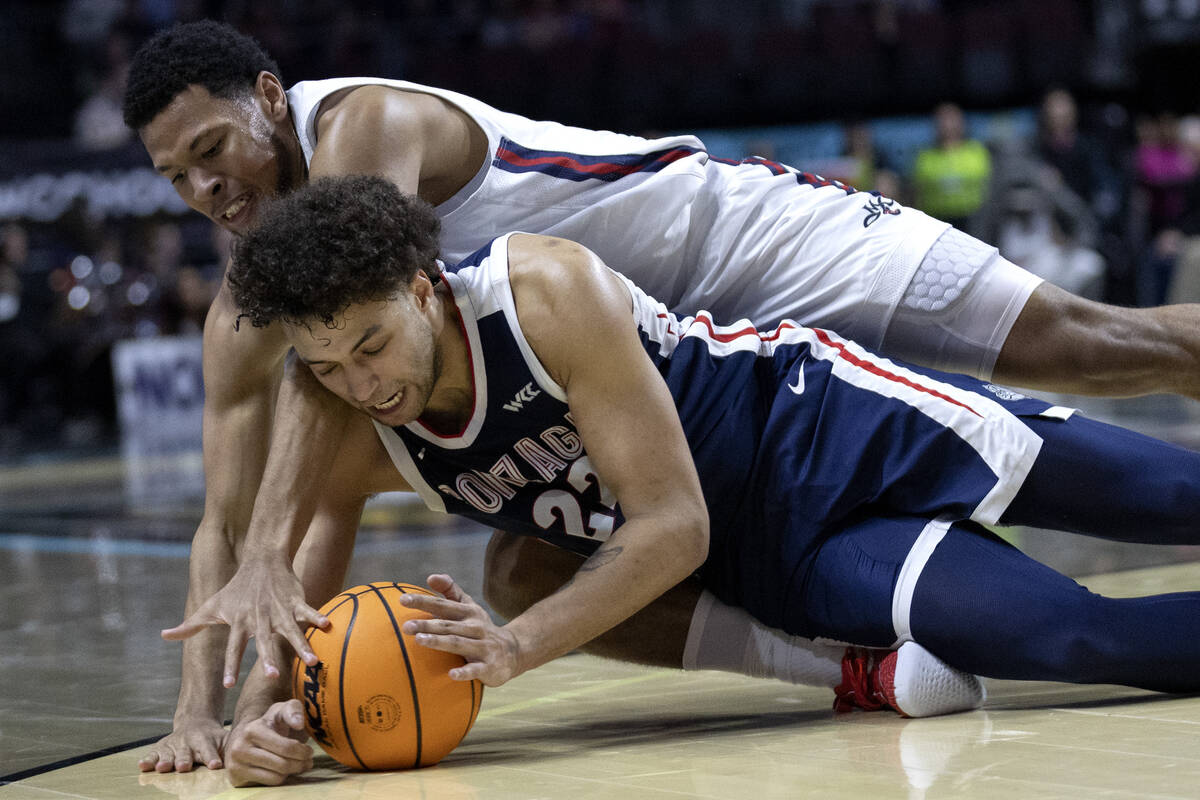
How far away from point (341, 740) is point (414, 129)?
152 cm

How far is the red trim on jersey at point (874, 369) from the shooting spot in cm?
337

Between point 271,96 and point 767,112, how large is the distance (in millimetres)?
12652

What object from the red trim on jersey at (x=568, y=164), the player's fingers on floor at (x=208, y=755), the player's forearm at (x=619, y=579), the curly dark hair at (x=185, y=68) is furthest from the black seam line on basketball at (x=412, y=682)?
the curly dark hair at (x=185, y=68)

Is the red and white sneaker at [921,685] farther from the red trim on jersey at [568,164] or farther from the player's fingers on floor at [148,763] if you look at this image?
the player's fingers on floor at [148,763]

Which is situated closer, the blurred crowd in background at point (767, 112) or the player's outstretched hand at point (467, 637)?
the player's outstretched hand at point (467, 637)

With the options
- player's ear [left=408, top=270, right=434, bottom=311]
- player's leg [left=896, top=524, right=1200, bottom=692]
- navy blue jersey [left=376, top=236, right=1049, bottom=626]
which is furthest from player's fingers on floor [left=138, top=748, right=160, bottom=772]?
player's leg [left=896, top=524, right=1200, bottom=692]

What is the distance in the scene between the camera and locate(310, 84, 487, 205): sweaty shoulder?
347 centimetres

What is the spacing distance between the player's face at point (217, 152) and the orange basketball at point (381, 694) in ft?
3.86

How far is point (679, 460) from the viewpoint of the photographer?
2994mm

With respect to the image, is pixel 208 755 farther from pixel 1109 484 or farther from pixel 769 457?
pixel 1109 484

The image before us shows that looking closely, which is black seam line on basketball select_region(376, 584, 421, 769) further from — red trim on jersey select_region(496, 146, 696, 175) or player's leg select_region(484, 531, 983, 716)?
red trim on jersey select_region(496, 146, 696, 175)

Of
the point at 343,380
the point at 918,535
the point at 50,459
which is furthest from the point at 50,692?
the point at 50,459

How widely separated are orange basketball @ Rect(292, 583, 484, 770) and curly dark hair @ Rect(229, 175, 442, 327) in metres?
0.61

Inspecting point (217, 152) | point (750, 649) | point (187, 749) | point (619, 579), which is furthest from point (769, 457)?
point (217, 152)
